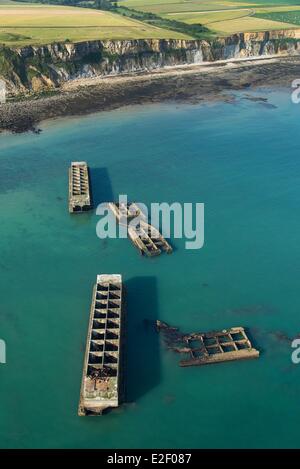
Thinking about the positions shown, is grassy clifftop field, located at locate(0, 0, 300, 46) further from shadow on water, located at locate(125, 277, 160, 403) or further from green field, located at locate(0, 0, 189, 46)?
shadow on water, located at locate(125, 277, 160, 403)

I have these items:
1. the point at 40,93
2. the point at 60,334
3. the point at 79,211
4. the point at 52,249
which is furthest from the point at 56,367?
the point at 40,93

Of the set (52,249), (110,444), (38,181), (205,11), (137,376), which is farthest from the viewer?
(205,11)

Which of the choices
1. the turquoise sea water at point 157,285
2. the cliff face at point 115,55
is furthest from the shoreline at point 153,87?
the turquoise sea water at point 157,285

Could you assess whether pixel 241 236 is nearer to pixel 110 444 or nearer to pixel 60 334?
pixel 60 334

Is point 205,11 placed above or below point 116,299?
above

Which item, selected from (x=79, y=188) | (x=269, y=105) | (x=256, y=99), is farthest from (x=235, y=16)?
(x=79, y=188)

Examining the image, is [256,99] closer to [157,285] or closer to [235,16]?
[157,285]

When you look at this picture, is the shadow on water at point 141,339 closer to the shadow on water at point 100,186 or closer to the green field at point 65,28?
the shadow on water at point 100,186
